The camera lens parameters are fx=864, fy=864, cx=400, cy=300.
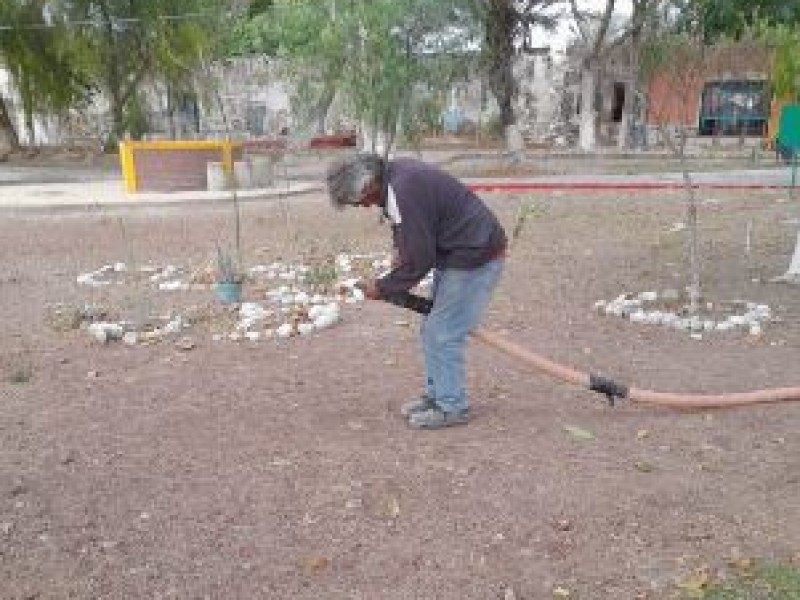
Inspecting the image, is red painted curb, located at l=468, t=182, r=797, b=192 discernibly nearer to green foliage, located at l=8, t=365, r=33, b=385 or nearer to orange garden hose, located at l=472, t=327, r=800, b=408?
green foliage, located at l=8, t=365, r=33, b=385

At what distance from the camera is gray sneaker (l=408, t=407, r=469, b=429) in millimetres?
4074

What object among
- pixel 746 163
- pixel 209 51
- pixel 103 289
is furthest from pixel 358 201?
pixel 746 163

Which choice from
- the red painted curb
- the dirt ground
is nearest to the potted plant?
the dirt ground

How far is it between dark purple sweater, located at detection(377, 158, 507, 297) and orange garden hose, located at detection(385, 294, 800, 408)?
0.30 metres

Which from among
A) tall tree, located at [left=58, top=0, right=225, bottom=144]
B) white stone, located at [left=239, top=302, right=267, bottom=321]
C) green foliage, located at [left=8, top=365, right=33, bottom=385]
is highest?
tall tree, located at [left=58, top=0, right=225, bottom=144]

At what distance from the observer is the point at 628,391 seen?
13.2ft

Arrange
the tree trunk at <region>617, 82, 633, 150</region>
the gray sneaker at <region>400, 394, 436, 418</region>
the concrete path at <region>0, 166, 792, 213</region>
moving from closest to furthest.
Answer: the gray sneaker at <region>400, 394, 436, 418</region>
the concrete path at <region>0, 166, 792, 213</region>
the tree trunk at <region>617, 82, 633, 150</region>

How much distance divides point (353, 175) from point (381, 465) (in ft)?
4.04

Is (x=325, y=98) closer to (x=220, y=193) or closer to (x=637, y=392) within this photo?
(x=220, y=193)

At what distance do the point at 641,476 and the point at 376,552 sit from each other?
3.93 ft

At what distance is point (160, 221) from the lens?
11.6m

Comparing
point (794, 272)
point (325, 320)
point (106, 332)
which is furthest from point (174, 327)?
point (794, 272)

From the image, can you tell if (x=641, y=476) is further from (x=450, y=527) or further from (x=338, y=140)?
(x=338, y=140)

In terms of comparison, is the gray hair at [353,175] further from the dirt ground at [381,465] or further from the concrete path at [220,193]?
the concrete path at [220,193]
